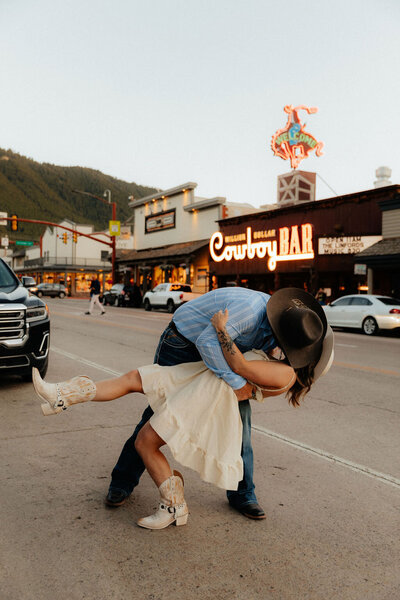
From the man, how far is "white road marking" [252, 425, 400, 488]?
128 cm

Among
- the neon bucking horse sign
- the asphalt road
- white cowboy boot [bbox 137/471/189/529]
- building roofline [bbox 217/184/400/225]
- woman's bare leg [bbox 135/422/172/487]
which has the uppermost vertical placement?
the neon bucking horse sign

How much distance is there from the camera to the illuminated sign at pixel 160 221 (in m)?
43.7

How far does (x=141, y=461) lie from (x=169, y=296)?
2709 cm

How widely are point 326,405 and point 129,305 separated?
3202cm

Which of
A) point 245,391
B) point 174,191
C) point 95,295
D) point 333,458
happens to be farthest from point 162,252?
point 245,391

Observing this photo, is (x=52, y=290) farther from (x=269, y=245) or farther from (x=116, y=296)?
(x=269, y=245)

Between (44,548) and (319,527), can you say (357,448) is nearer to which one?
(319,527)

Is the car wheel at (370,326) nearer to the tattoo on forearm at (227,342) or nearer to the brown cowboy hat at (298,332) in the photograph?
the brown cowboy hat at (298,332)

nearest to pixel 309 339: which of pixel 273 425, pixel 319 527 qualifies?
pixel 319 527

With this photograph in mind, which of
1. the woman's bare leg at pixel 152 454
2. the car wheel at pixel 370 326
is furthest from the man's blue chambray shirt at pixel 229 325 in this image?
the car wheel at pixel 370 326

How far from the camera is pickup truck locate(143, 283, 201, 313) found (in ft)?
97.7

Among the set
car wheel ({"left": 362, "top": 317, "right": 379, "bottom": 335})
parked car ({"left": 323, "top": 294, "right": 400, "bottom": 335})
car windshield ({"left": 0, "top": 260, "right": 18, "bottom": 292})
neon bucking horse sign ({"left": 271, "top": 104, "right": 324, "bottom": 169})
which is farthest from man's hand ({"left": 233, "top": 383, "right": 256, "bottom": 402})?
neon bucking horse sign ({"left": 271, "top": 104, "right": 324, "bottom": 169})

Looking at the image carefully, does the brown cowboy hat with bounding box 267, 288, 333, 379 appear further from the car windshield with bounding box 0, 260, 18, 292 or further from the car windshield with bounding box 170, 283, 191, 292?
the car windshield with bounding box 170, 283, 191, 292

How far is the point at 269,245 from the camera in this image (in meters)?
32.3
